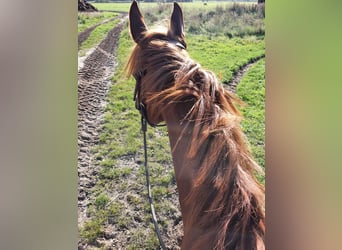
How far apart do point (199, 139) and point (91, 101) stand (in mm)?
594

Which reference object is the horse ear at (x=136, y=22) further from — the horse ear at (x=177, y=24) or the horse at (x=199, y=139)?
the horse ear at (x=177, y=24)

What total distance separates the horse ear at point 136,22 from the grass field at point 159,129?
36 millimetres

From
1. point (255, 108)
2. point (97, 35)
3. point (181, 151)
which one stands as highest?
point (97, 35)

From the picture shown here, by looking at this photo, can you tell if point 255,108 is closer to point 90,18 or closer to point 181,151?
point 181,151

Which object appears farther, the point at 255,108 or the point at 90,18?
the point at 90,18

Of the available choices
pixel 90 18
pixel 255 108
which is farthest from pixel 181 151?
pixel 90 18

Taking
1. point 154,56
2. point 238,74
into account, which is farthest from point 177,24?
point 238,74

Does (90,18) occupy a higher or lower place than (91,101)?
higher

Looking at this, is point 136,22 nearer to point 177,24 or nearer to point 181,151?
point 177,24

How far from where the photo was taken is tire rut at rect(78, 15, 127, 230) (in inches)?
85.0

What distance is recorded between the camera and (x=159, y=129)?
2131mm

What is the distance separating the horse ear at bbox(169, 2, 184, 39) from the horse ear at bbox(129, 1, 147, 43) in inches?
5.4

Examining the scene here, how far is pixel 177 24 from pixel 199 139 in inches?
22.8
